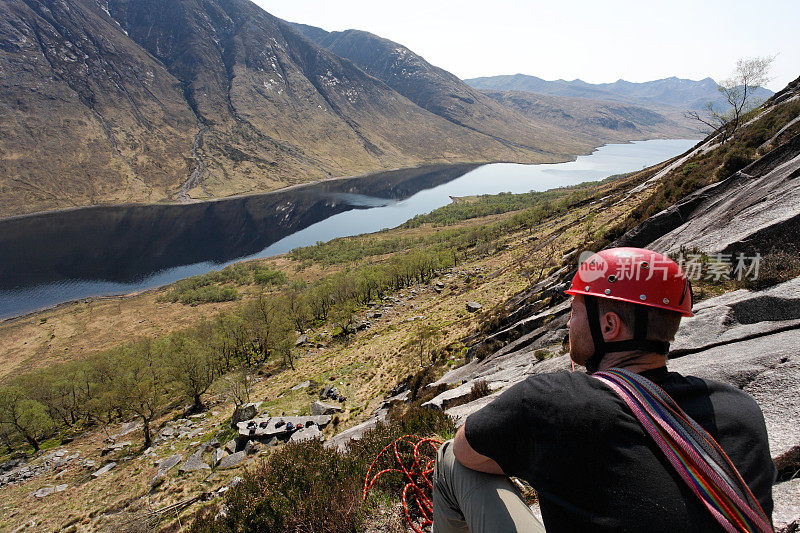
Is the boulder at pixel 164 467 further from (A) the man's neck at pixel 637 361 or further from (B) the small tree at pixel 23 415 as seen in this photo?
(A) the man's neck at pixel 637 361

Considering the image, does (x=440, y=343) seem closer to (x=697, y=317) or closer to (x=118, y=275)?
(x=697, y=317)

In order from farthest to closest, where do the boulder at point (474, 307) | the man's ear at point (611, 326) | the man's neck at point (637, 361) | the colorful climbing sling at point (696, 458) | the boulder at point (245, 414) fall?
1. the boulder at point (474, 307)
2. the boulder at point (245, 414)
3. the man's ear at point (611, 326)
4. the man's neck at point (637, 361)
5. the colorful climbing sling at point (696, 458)

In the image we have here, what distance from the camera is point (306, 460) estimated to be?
20.8ft

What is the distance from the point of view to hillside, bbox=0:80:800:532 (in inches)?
206

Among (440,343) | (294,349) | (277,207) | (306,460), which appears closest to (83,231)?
(277,207)

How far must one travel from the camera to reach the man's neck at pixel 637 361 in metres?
2.29

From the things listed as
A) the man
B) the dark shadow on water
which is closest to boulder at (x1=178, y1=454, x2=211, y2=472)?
the man

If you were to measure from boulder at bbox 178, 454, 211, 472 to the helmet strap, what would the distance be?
22.0 m

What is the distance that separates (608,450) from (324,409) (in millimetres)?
20721

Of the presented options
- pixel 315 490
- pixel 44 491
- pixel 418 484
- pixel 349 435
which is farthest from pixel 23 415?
pixel 418 484

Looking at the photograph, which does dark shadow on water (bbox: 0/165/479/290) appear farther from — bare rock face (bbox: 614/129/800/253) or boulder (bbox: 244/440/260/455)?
bare rock face (bbox: 614/129/800/253)

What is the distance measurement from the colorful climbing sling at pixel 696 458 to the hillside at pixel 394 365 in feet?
7.24

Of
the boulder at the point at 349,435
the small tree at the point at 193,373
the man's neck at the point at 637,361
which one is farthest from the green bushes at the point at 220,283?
the man's neck at the point at 637,361

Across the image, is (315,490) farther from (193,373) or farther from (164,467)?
(193,373)
